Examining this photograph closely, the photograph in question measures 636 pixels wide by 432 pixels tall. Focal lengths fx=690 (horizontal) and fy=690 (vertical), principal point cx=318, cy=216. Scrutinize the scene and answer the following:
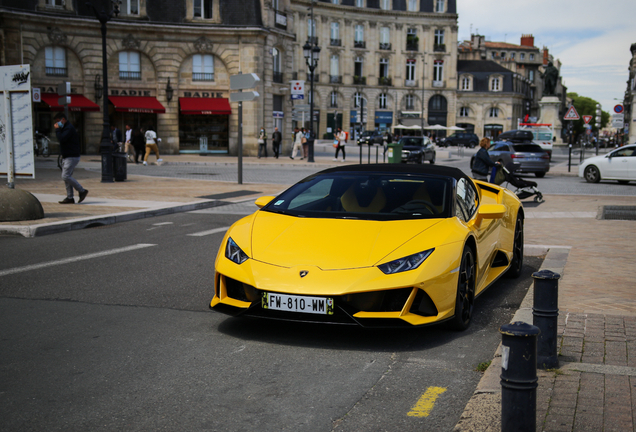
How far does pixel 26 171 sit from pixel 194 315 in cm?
850

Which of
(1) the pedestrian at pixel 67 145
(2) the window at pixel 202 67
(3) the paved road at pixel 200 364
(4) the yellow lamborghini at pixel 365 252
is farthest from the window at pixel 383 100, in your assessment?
(4) the yellow lamborghini at pixel 365 252

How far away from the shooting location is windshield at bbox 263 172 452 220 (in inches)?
228

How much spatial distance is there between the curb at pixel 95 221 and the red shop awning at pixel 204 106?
27.2 m

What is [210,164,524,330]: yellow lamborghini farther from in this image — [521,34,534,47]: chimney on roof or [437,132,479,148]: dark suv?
[521,34,534,47]: chimney on roof

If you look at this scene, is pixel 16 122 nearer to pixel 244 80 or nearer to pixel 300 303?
pixel 244 80

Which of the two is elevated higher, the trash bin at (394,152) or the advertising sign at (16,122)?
the advertising sign at (16,122)

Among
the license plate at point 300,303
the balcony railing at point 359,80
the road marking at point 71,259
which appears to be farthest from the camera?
the balcony railing at point 359,80

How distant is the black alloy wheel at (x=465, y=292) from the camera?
17.1ft

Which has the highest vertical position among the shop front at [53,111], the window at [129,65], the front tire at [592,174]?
the window at [129,65]

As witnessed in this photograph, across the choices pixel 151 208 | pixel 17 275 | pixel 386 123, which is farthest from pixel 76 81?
pixel 386 123

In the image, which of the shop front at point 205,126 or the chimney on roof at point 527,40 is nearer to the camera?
the shop front at point 205,126

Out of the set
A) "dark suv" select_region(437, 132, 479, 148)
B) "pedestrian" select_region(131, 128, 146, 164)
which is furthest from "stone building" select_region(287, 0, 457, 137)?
"pedestrian" select_region(131, 128, 146, 164)

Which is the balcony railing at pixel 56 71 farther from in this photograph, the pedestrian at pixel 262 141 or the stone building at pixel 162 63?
the pedestrian at pixel 262 141

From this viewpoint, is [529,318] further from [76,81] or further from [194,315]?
[76,81]
